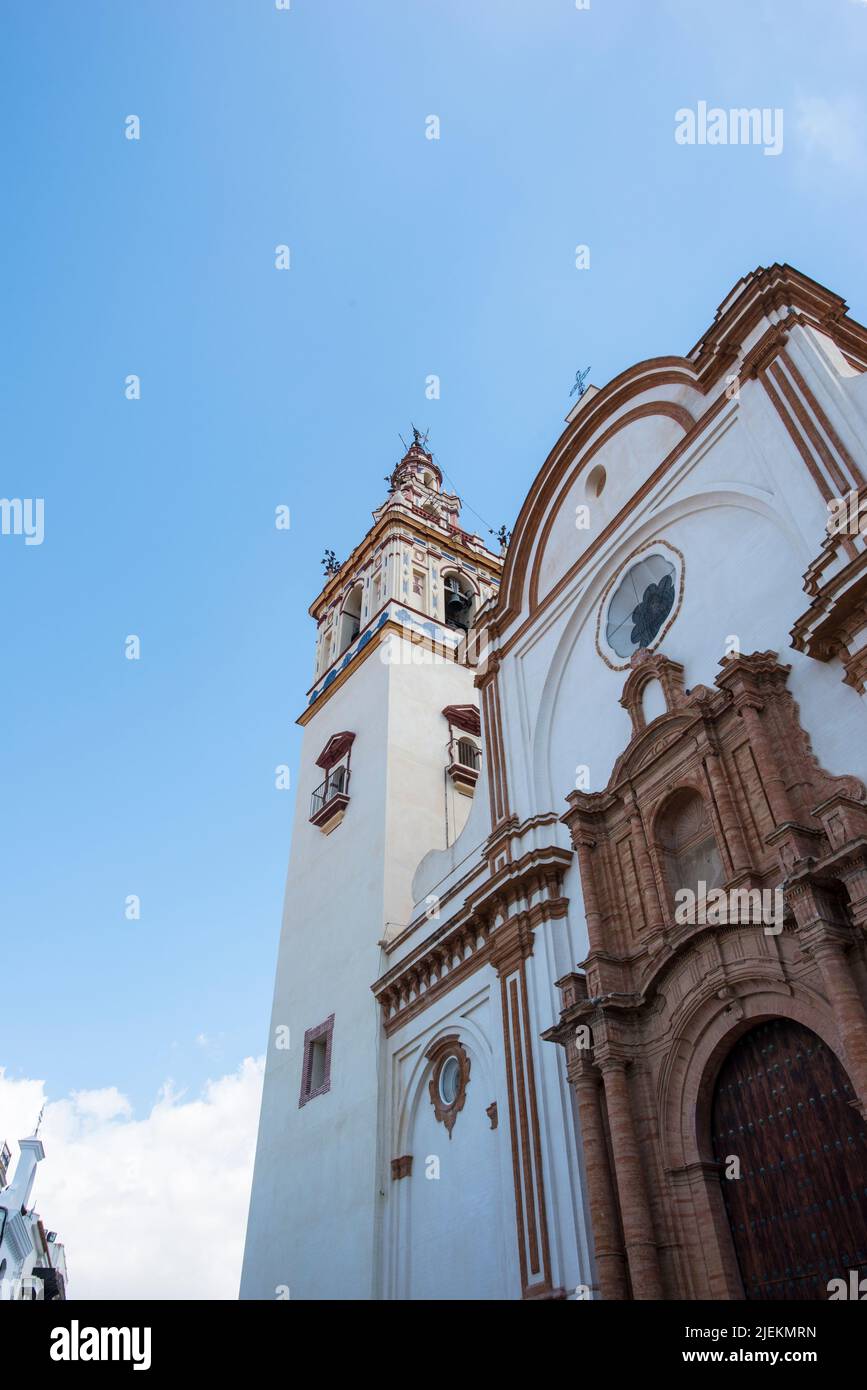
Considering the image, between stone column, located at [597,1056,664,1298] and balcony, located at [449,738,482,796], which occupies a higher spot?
balcony, located at [449,738,482,796]

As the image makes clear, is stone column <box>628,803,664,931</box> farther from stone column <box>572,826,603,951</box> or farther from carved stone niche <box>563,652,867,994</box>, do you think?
stone column <box>572,826,603,951</box>

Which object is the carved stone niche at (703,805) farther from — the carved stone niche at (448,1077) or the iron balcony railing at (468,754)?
the iron balcony railing at (468,754)

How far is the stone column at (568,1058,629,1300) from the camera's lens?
10.5 m

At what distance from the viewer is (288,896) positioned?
23500mm

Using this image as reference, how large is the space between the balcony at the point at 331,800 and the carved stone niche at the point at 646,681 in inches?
383

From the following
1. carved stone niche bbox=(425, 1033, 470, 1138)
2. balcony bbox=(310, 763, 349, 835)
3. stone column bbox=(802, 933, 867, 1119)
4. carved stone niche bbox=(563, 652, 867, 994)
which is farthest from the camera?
balcony bbox=(310, 763, 349, 835)

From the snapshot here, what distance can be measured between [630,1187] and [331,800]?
13165 mm

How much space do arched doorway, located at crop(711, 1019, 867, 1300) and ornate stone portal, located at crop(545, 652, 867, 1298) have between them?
21cm

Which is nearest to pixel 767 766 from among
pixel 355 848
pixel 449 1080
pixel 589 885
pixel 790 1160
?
pixel 589 885

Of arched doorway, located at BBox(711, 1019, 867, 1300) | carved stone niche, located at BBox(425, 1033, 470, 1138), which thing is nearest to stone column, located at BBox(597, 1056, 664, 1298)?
arched doorway, located at BBox(711, 1019, 867, 1300)

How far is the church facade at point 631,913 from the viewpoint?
33.0 feet

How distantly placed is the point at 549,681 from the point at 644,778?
4068mm

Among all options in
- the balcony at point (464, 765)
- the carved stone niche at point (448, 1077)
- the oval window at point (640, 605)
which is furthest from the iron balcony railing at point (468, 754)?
the carved stone niche at point (448, 1077)
